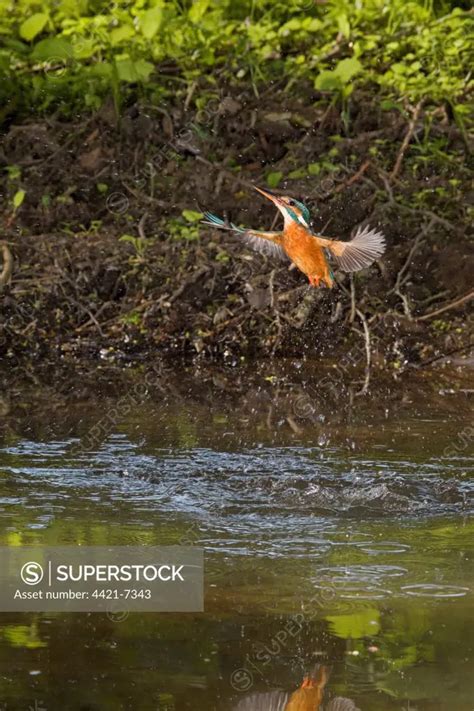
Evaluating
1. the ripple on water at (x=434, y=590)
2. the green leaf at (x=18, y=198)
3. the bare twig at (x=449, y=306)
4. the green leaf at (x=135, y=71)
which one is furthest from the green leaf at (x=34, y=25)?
the ripple on water at (x=434, y=590)

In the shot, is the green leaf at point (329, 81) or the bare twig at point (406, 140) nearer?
the bare twig at point (406, 140)

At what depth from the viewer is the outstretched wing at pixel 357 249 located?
5801 millimetres

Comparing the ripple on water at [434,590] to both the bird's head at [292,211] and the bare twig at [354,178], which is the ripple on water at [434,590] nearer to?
the bird's head at [292,211]

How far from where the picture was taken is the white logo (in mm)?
4754

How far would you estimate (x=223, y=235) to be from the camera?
9359 millimetres

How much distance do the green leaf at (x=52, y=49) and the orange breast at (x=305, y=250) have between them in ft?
15.7

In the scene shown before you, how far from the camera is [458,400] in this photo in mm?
7727

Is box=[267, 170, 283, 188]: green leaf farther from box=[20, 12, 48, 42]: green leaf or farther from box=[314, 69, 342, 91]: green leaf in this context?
box=[20, 12, 48, 42]: green leaf

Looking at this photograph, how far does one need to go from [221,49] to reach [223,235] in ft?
6.35

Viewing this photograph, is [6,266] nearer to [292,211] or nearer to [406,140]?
[406,140]

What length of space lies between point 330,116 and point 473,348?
2.21m

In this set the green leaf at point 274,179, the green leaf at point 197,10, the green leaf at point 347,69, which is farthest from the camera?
the green leaf at point 197,10

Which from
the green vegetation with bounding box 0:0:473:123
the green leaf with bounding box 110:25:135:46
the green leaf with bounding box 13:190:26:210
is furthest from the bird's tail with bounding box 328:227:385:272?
the green leaf with bounding box 110:25:135:46

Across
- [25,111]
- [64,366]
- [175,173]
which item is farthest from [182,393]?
[25,111]
